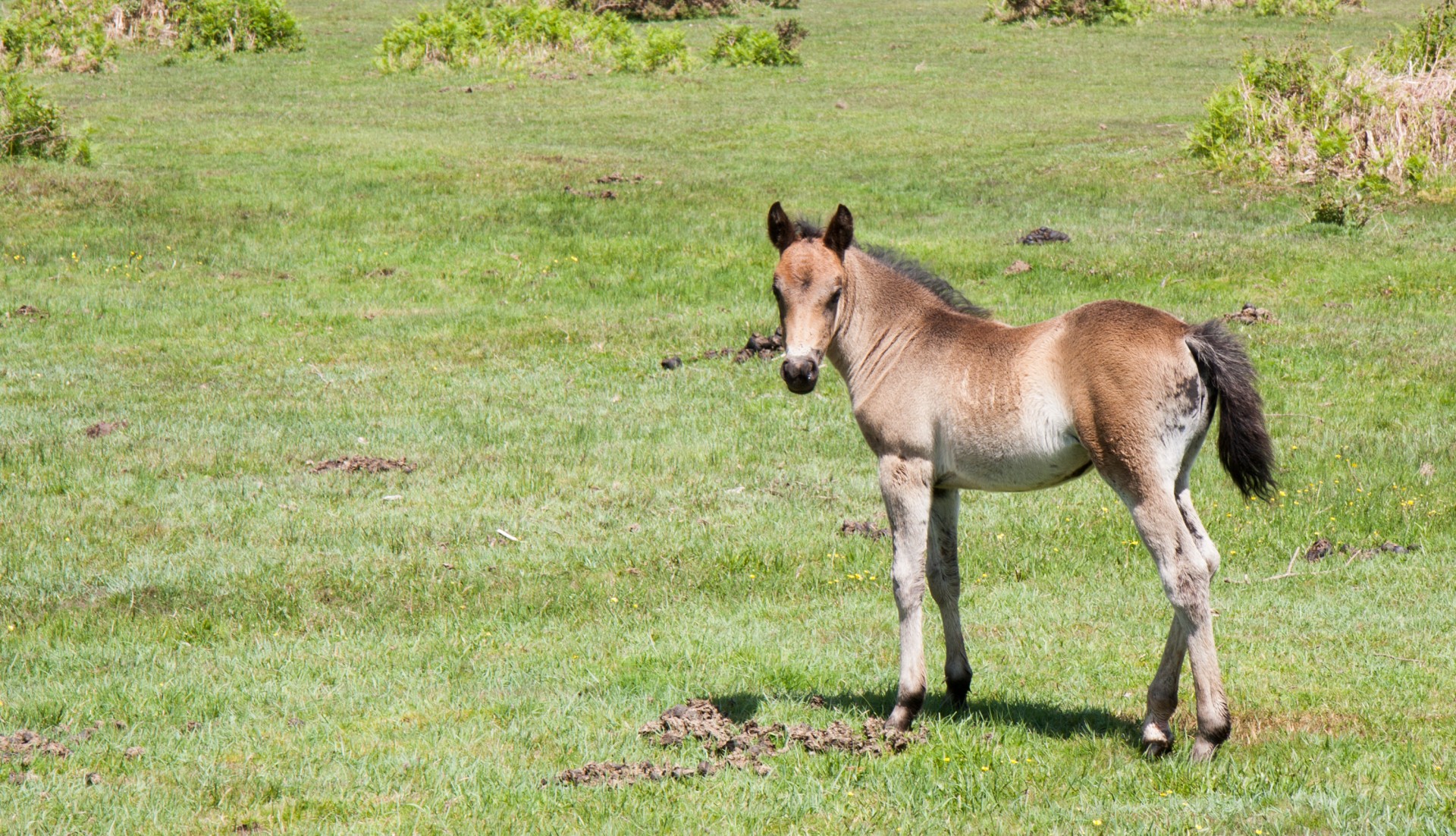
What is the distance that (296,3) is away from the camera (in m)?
52.5

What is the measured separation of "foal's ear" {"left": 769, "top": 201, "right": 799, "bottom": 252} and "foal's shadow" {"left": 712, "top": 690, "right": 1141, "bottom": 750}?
248 centimetres

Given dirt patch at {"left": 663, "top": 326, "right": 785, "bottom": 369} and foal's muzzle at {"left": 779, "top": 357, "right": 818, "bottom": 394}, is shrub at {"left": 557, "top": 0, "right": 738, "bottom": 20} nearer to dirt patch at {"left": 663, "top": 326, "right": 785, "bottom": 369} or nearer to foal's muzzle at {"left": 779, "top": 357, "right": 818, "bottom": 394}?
dirt patch at {"left": 663, "top": 326, "right": 785, "bottom": 369}

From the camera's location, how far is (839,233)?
6.87 m

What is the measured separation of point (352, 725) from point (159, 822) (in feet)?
4.53

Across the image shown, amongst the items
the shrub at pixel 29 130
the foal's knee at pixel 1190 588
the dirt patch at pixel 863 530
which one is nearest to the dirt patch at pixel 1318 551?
the dirt patch at pixel 863 530

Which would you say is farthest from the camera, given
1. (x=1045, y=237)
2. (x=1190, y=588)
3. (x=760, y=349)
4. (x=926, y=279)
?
(x=1045, y=237)

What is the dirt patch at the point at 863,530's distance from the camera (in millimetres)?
10656

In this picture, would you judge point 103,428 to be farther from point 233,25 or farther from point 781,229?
point 233,25

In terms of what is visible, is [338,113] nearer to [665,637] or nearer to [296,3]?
[296,3]

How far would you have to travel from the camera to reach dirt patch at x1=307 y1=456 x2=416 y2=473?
484 inches

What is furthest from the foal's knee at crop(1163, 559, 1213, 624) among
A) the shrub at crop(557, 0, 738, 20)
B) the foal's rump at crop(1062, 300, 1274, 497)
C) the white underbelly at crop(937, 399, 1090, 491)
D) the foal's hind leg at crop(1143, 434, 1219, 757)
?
the shrub at crop(557, 0, 738, 20)

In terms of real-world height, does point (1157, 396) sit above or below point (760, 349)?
above

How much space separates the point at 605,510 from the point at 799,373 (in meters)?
5.22

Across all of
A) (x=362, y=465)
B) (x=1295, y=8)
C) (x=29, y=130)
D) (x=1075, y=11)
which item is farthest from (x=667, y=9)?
(x=362, y=465)
